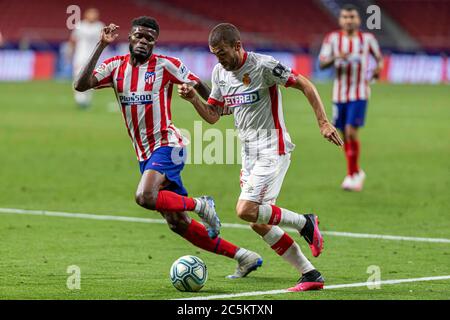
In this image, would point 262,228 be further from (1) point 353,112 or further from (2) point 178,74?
(1) point 353,112

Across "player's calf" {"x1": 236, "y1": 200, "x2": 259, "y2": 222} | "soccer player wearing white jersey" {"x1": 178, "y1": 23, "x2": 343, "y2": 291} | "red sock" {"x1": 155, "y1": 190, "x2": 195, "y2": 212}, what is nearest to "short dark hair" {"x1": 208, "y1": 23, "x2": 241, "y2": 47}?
"soccer player wearing white jersey" {"x1": 178, "y1": 23, "x2": 343, "y2": 291}

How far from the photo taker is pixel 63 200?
15.0 meters

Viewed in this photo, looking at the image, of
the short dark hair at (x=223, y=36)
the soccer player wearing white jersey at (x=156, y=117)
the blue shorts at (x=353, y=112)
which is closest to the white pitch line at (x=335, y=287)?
the soccer player wearing white jersey at (x=156, y=117)

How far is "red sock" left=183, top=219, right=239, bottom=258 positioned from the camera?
9.98m

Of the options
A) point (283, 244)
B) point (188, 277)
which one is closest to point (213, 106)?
point (283, 244)

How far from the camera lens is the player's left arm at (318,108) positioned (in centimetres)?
888

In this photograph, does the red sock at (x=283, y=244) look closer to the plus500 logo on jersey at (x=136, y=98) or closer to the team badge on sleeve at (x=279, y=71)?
the team badge on sleeve at (x=279, y=71)

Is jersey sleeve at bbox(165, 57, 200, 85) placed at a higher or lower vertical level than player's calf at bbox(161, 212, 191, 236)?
higher

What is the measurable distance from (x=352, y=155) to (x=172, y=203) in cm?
732

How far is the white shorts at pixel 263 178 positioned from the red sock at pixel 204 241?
801mm

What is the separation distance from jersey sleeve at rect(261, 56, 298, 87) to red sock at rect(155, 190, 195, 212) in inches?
51.9

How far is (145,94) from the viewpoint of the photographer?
1015 centimetres

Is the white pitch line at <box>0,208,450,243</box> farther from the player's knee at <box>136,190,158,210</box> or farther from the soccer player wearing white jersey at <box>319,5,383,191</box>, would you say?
the soccer player wearing white jersey at <box>319,5,383,191</box>

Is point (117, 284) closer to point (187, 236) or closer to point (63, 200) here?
point (187, 236)
